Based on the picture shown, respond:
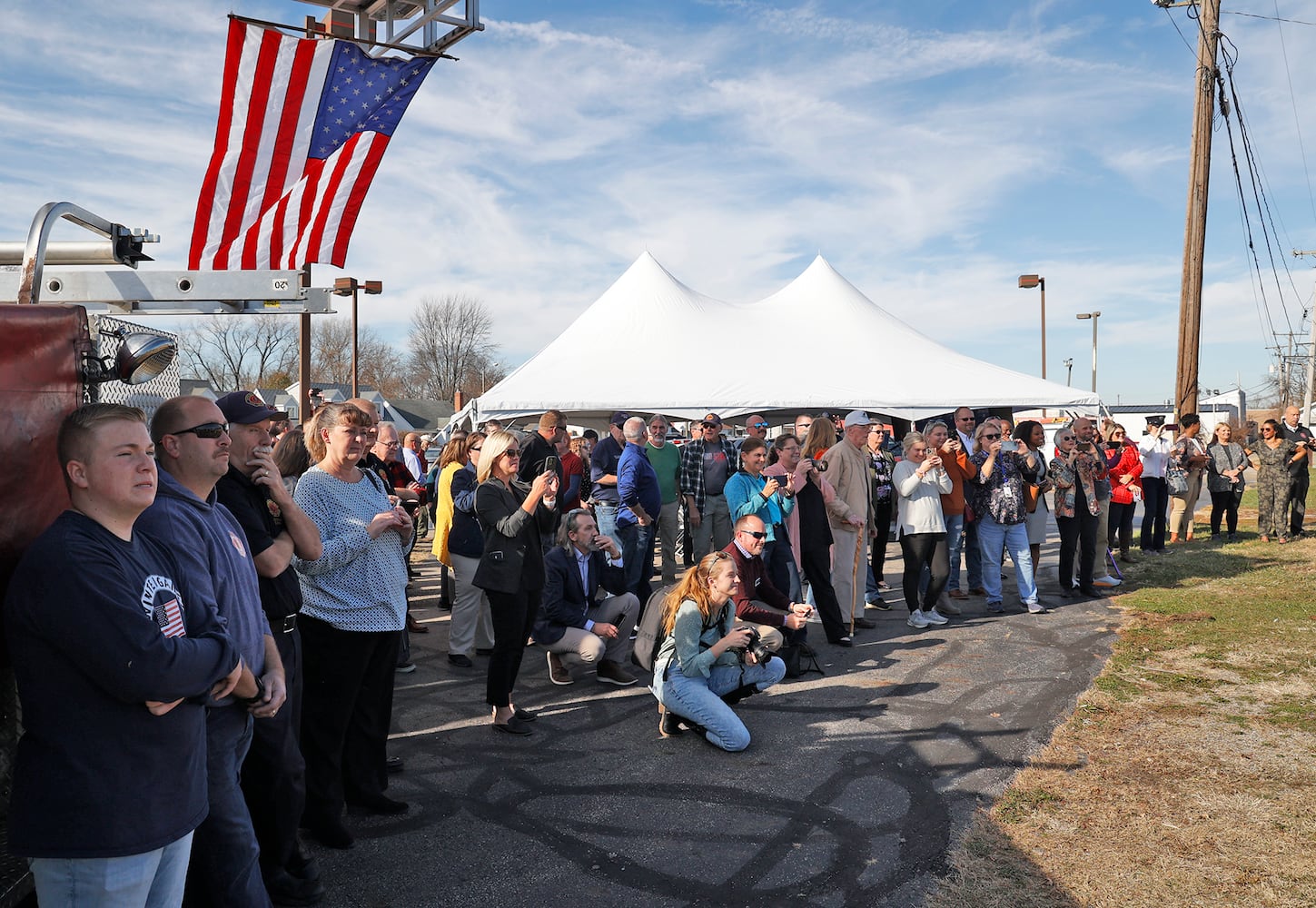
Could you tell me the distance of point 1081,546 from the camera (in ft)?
30.8

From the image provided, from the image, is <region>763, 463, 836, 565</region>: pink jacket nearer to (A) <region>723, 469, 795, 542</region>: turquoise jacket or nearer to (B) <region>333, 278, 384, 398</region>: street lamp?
(A) <region>723, 469, 795, 542</region>: turquoise jacket

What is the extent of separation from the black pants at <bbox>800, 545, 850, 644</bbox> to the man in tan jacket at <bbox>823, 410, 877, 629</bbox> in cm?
23

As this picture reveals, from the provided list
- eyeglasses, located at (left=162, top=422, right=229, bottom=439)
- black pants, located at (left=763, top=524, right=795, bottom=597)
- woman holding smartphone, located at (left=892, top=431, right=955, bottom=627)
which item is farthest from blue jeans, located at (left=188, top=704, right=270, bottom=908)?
woman holding smartphone, located at (left=892, top=431, right=955, bottom=627)

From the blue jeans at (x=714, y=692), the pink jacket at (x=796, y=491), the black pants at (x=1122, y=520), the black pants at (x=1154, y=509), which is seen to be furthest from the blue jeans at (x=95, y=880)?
the black pants at (x=1154, y=509)

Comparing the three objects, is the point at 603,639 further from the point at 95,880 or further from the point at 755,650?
the point at 95,880

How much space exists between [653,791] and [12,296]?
3.50 m

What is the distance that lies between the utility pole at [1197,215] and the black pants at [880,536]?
845 centimetres

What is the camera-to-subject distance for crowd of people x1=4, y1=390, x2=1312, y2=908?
6.65 ft

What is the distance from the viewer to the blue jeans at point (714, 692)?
507 centimetres

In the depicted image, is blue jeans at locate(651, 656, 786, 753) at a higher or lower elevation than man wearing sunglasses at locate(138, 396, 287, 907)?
lower

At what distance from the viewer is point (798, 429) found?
10.0 m

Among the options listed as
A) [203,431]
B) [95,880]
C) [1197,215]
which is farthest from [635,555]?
[1197,215]

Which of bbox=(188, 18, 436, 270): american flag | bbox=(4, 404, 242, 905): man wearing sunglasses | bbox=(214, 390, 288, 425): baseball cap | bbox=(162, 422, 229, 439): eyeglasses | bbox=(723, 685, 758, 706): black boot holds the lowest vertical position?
bbox=(723, 685, 758, 706): black boot

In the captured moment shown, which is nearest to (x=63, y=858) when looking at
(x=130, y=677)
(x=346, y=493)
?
(x=130, y=677)
